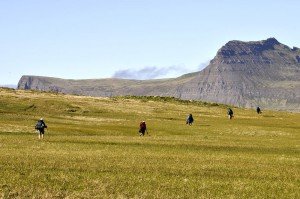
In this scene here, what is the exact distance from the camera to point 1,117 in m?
88.1

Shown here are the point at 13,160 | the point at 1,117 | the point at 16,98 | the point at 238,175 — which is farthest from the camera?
the point at 16,98

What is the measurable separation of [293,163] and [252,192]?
13758 millimetres

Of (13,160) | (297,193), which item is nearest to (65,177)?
(13,160)

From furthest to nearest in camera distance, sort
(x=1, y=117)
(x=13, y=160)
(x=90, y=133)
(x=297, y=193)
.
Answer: (x=1, y=117) → (x=90, y=133) → (x=13, y=160) → (x=297, y=193)

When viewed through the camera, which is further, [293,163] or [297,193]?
[293,163]

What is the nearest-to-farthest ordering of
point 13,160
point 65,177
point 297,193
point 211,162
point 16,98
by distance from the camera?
point 297,193
point 65,177
point 13,160
point 211,162
point 16,98

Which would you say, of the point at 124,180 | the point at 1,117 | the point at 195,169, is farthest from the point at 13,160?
the point at 1,117

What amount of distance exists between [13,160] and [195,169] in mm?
11428

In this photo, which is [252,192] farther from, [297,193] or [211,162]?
[211,162]

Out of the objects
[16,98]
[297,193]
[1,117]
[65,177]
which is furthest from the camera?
[16,98]

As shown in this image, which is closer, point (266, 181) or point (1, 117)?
point (266, 181)

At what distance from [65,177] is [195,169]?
887 centimetres

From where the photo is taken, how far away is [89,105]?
14000cm

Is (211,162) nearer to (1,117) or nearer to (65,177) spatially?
(65,177)
